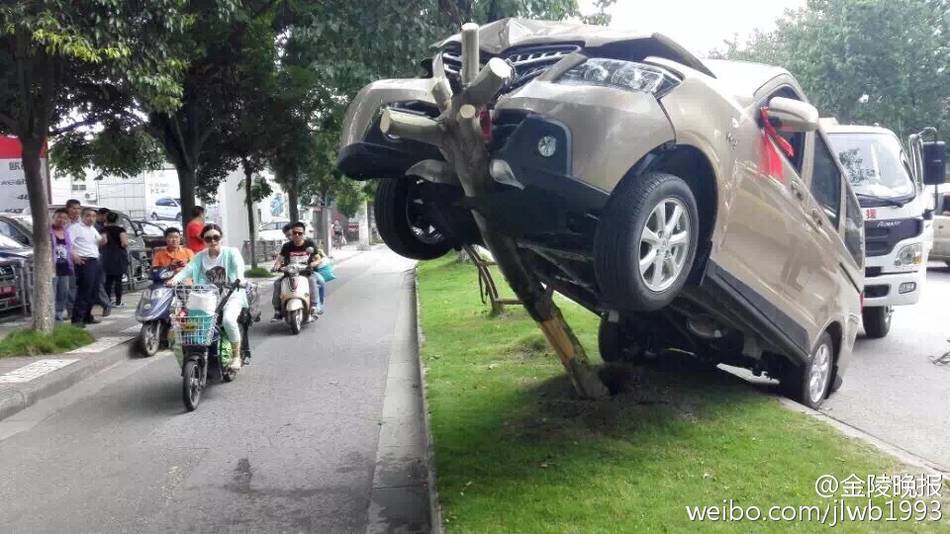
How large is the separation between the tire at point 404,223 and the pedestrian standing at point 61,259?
24.8 feet

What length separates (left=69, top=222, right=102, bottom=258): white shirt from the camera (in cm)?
1131

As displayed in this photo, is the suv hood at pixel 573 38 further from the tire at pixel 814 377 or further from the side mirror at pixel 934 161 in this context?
the side mirror at pixel 934 161

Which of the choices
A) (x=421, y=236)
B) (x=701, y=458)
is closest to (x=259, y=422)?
(x=421, y=236)

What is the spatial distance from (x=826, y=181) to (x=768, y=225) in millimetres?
1591

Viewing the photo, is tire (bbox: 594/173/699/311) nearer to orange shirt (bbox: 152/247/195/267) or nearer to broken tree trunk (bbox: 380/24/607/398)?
broken tree trunk (bbox: 380/24/607/398)

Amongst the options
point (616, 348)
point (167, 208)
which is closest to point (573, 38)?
point (616, 348)

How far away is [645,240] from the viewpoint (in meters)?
4.01

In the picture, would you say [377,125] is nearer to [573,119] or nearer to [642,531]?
[573,119]

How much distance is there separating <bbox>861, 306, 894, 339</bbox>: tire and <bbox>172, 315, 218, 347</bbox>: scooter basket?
7.62 m

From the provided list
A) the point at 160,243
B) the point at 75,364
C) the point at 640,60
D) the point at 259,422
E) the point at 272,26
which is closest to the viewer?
Result: the point at 640,60

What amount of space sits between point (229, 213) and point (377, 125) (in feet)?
84.3

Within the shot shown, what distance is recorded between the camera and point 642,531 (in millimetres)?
3738

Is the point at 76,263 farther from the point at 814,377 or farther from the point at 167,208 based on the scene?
the point at 167,208

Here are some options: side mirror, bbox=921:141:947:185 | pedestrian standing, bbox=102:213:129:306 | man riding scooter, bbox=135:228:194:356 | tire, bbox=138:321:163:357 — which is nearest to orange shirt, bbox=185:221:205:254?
man riding scooter, bbox=135:228:194:356
